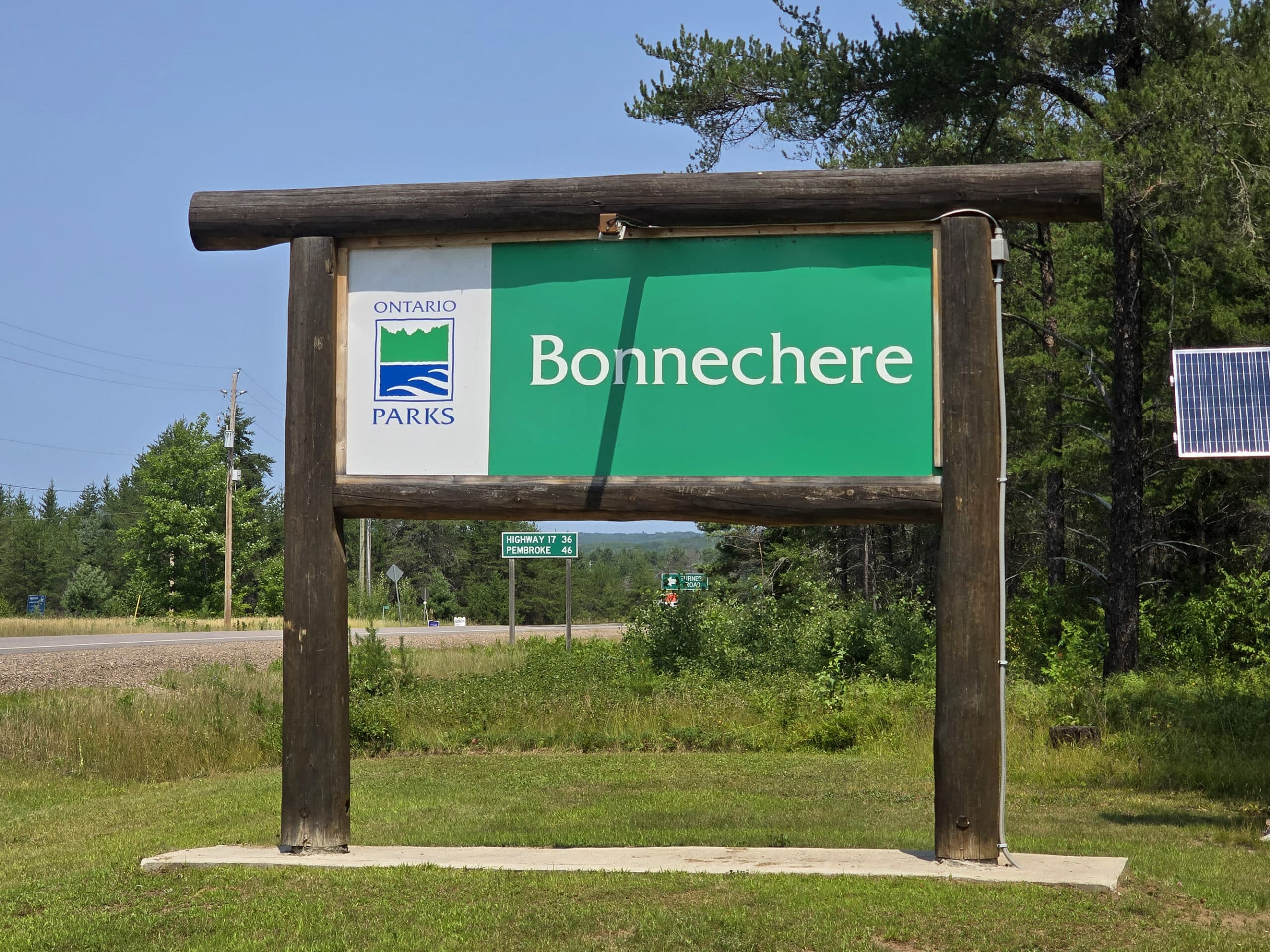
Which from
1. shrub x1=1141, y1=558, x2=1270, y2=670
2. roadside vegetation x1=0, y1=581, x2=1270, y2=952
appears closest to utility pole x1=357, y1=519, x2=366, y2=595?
roadside vegetation x1=0, y1=581, x2=1270, y2=952

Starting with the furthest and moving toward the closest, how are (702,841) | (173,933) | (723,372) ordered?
(702,841) → (723,372) → (173,933)

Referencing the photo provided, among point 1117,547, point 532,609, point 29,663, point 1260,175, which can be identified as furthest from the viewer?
point 532,609

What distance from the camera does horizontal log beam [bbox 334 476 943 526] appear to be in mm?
6648

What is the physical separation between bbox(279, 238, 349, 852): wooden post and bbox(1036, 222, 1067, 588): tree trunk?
71.1ft

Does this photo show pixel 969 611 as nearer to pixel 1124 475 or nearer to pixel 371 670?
pixel 371 670

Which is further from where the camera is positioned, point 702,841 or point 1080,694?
point 1080,694

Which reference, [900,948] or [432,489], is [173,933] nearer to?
[432,489]

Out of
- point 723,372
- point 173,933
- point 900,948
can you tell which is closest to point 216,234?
point 723,372

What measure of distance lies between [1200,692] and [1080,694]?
1631 mm

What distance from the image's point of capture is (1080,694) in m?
15.1

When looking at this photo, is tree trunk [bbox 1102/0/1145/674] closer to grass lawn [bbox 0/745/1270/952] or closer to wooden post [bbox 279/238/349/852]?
grass lawn [bbox 0/745/1270/952]

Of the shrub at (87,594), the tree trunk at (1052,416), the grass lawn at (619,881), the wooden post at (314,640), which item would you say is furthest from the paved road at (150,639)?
the shrub at (87,594)

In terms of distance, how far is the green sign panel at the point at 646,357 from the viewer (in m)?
6.85

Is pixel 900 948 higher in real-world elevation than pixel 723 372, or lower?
lower
